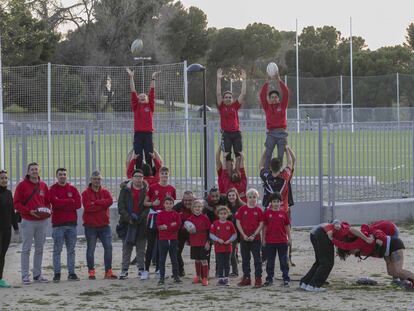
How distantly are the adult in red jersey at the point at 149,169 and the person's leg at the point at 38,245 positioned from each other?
A: 6.79 ft

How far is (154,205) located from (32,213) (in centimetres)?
181

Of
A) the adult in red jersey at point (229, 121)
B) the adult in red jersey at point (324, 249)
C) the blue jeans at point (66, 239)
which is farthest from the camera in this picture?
the adult in red jersey at point (229, 121)

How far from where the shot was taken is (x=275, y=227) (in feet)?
43.0

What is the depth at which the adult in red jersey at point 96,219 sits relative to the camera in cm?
1369

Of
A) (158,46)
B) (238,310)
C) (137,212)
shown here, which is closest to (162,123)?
(137,212)

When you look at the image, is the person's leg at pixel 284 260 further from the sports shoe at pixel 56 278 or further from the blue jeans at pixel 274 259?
the sports shoe at pixel 56 278

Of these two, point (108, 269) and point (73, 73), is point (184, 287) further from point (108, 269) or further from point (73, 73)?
point (73, 73)

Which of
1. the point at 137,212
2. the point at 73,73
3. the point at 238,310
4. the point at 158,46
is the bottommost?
the point at 238,310

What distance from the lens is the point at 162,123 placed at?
1844 centimetres

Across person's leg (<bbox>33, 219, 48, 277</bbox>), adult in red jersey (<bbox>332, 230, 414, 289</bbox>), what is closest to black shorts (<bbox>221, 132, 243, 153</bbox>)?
person's leg (<bbox>33, 219, 48, 277</bbox>)

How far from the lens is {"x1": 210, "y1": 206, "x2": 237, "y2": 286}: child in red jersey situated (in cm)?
1314

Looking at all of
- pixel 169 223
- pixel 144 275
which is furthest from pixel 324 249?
pixel 144 275

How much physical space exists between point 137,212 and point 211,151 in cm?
446

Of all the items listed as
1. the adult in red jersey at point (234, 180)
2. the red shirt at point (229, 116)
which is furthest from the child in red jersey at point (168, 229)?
the red shirt at point (229, 116)
